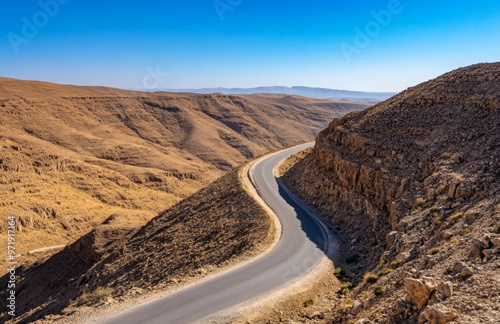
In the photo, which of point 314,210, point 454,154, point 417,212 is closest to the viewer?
point 417,212

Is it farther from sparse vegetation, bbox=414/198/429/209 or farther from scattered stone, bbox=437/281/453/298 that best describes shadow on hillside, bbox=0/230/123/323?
scattered stone, bbox=437/281/453/298

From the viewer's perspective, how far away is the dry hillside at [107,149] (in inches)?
1937

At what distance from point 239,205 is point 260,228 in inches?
211

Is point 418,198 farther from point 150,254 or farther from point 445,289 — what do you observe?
point 150,254

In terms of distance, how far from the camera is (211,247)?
73.3 feet

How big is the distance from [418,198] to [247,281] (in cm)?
983

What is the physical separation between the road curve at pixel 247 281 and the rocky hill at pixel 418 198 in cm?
202

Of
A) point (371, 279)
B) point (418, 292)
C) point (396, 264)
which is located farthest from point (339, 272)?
point (418, 292)

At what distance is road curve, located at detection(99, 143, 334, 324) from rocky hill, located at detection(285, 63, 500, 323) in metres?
2.02

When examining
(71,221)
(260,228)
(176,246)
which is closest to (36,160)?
(71,221)

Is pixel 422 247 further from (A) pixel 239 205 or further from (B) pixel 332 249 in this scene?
(A) pixel 239 205

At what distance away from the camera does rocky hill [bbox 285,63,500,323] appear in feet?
31.2

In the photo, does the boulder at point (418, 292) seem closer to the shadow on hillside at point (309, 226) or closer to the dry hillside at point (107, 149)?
the shadow on hillside at point (309, 226)

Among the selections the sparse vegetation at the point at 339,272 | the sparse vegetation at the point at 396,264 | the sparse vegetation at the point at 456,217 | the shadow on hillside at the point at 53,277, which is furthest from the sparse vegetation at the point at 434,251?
the shadow on hillside at the point at 53,277
